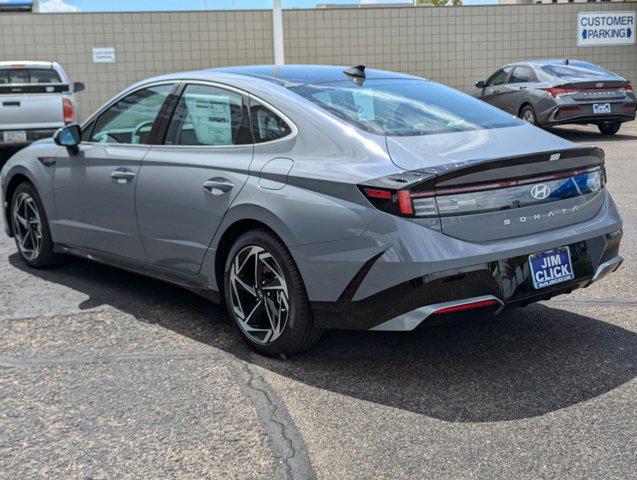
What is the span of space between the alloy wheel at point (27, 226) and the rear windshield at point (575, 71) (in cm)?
1102

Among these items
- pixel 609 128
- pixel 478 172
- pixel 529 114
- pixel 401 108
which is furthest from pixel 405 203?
pixel 609 128

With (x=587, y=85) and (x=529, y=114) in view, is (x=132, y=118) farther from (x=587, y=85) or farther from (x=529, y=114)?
(x=529, y=114)

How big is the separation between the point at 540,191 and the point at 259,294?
149 centimetres

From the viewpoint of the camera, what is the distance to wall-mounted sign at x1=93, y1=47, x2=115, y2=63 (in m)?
21.6

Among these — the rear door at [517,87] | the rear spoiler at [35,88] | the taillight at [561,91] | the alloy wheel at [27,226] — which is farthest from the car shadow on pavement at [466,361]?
the rear door at [517,87]

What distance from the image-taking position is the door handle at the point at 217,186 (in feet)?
13.7

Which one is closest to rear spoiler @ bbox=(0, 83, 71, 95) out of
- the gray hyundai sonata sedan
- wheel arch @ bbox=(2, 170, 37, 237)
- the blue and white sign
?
wheel arch @ bbox=(2, 170, 37, 237)

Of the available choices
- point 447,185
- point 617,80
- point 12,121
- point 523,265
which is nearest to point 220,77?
point 447,185

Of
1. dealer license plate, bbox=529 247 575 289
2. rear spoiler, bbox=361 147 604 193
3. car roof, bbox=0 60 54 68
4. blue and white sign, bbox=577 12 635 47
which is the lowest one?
dealer license plate, bbox=529 247 575 289

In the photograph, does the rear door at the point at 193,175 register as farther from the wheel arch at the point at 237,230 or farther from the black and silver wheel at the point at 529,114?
the black and silver wheel at the point at 529,114

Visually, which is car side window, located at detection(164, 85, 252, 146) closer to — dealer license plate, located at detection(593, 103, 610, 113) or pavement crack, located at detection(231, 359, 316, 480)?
pavement crack, located at detection(231, 359, 316, 480)

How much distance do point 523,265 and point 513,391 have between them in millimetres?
572

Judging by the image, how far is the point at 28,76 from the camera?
13414 mm

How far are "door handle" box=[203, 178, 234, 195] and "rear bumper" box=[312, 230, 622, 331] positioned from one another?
84 centimetres
